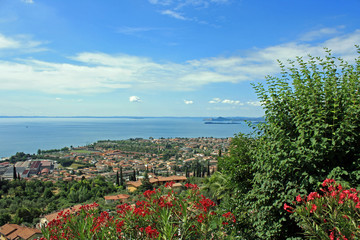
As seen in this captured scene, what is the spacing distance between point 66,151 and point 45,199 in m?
56.4

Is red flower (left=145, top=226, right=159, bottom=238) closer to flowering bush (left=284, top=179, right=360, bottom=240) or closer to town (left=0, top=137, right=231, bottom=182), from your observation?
flowering bush (left=284, top=179, right=360, bottom=240)

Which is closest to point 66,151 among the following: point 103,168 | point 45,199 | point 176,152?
point 103,168

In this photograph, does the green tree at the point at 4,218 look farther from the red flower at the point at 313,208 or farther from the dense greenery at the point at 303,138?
the red flower at the point at 313,208

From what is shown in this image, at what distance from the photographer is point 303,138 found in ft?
11.0

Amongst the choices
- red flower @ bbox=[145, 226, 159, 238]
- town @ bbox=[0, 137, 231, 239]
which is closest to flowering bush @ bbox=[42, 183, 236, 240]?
red flower @ bbox=[145, 226, 159, 238]

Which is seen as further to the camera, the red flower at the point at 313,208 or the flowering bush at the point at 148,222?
the flowering bush at the point at 148,222

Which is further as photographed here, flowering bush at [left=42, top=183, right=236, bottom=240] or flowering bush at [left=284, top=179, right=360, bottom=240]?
flowering bush at [left=42, top=183, right=236, bottom=240]

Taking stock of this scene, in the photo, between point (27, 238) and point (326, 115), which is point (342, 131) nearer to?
point (326, 115)

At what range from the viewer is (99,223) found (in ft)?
8.21

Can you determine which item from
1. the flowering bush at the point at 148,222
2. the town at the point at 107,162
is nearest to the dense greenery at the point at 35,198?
the town at the point at 107,162

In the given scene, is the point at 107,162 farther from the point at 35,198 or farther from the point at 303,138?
the point at 303,138

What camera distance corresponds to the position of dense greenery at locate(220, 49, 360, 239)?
126 inches

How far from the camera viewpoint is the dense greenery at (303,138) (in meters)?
3.19

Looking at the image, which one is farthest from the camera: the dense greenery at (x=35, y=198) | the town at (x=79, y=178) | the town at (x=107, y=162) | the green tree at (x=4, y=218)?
the town at (x=107, y=162)
